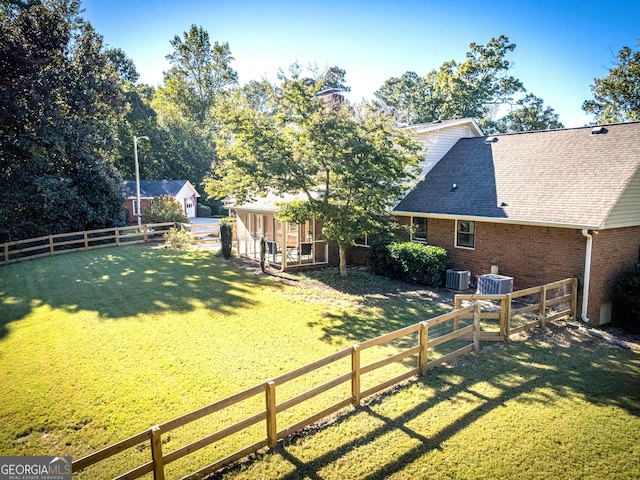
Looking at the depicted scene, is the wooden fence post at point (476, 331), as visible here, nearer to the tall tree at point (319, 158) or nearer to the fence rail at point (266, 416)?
the fence rail at point (266, 416)

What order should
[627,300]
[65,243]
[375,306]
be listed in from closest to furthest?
[627,300], [375,306], [65,243]

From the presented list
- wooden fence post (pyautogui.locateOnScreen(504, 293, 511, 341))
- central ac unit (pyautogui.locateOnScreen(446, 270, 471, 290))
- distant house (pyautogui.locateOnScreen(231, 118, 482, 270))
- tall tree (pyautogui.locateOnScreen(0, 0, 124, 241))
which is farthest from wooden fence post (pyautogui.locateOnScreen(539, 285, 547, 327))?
tall tree (pyautogui.locateOnScreen(0, 0, 124, 241))

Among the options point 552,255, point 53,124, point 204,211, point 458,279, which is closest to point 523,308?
point 552,255

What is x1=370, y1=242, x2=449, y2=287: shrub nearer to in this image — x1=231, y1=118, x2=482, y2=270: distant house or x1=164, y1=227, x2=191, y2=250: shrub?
x1=231, y1=118, x2=482, y2=270: distant house

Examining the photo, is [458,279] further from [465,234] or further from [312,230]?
[312,230]

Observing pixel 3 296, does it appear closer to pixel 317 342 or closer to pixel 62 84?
pixel 317 342

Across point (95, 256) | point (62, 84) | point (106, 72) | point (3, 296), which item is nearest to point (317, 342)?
point (3, 296)
